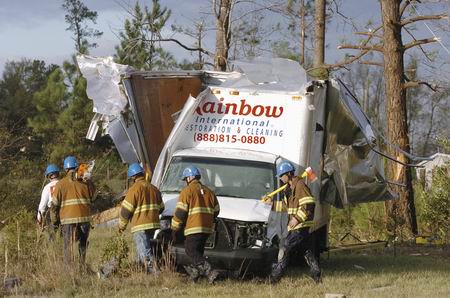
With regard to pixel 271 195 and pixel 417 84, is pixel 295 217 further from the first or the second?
pixel 417 84

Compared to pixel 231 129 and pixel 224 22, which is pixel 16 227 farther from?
pixel 224 22

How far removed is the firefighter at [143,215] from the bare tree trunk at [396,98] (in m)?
9.76

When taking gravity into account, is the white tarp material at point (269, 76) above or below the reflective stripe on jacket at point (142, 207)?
above

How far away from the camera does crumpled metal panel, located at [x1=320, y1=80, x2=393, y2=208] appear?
1291 cm

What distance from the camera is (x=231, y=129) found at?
12227 millimetres

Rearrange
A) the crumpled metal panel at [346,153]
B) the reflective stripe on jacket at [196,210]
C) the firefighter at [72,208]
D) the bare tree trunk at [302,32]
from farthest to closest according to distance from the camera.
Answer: the bare tree trunk at [302,32], the crumpled metal panel at [346,153], the firefighter at [72,208], the reflective stripe on jacket at [196,210]

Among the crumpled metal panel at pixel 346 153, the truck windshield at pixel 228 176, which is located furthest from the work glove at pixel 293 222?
the crumpled metal panel at pixel 346 153

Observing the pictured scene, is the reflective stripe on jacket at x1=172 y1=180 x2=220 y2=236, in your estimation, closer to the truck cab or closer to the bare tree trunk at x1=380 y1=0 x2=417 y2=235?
the truck cab

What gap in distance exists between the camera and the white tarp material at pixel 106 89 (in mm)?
12008

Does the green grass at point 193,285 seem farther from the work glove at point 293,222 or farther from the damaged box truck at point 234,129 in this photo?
the work glove at point 293,222

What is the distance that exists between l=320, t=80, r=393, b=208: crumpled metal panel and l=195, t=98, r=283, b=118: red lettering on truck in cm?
121

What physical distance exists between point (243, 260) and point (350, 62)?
36.9 feet

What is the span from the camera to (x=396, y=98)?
1889 cm

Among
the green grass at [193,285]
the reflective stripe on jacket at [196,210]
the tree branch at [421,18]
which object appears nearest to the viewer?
the green grass at [193,285]
